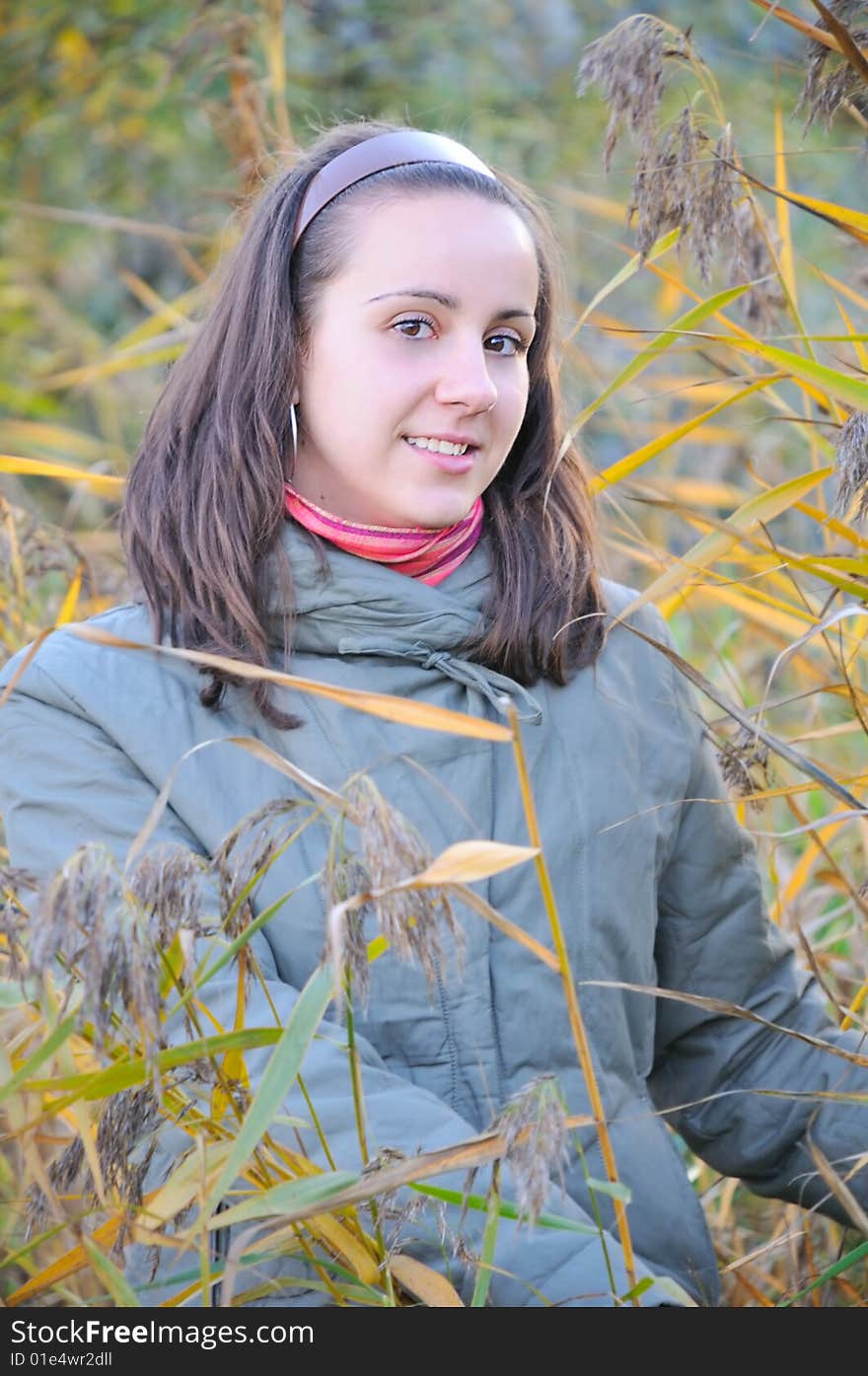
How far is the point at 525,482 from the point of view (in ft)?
5.69

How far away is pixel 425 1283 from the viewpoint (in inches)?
44.0

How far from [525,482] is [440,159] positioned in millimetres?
370

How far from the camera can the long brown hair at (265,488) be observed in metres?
1.51

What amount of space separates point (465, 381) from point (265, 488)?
0.77 ft

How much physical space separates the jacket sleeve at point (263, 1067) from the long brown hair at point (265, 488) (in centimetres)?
14

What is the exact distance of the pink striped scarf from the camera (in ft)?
5.03

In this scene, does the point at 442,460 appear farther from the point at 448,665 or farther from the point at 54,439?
the point at 54,439

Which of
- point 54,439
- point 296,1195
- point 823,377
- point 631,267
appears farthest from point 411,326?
point 54,439

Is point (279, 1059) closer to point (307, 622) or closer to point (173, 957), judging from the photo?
point (173, 957)

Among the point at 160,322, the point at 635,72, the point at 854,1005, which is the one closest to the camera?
the point at 635,72

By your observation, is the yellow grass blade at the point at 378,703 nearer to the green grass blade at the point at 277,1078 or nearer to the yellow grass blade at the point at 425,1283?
the green grass blade at the point at 277,1078

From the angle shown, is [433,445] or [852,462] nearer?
[852,462]

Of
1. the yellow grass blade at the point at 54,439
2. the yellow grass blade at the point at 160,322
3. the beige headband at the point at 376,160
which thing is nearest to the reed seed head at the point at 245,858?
the beige headband at the point at 376,160
